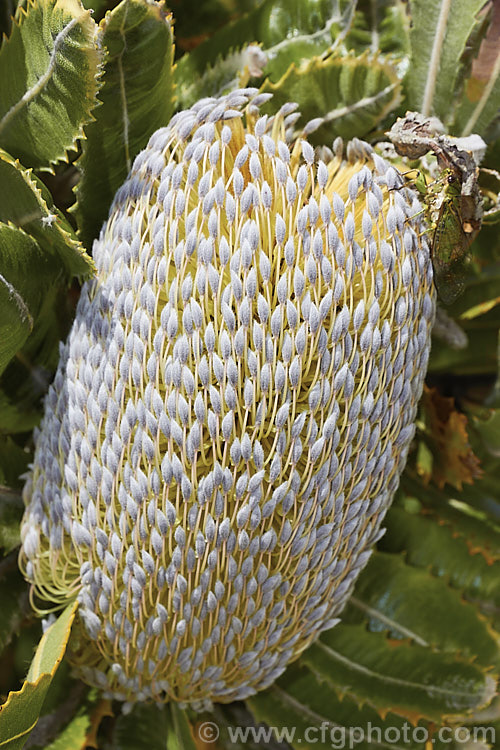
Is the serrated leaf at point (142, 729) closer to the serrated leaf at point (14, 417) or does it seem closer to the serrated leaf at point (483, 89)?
the serrated leaf at point (14, 417)

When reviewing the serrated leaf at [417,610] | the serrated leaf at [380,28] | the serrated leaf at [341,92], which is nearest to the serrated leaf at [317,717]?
the serrated leaf at [417,610]

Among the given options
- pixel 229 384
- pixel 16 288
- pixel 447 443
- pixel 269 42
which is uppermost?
pixel 269 42

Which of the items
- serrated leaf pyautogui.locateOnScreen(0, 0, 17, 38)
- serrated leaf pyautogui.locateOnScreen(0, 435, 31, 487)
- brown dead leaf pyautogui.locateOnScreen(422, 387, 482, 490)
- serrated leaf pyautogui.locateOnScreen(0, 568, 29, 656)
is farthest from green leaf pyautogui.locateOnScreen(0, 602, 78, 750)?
serrated leaf pyautogui.locateOnScreen(0, 0, 17, 38)

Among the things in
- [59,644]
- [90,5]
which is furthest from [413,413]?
[90,5]

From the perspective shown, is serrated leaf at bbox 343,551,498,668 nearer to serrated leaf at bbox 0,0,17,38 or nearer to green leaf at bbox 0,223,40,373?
green leaf at bbox 0,223,40,373

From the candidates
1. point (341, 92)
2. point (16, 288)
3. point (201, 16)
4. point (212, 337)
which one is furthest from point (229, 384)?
point (201, 16)

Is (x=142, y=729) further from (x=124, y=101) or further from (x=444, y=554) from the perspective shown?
(x=124, y=101)
